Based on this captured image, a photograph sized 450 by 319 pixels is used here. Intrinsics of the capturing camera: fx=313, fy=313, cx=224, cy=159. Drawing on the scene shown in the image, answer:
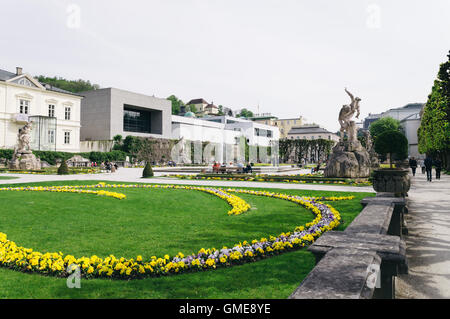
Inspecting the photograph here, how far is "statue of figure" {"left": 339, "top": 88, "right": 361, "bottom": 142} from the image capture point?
797 inches

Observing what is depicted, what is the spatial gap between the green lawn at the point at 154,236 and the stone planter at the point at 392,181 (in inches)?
38.9

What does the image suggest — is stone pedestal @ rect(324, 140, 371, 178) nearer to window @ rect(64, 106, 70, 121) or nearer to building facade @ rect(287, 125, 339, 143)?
window @ rect(64, 106, 70, 121)

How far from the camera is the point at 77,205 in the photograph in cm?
953

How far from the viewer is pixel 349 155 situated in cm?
1944

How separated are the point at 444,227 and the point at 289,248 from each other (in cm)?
412

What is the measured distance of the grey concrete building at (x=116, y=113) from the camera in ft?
171

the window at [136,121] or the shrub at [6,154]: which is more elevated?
the window at [136,121]

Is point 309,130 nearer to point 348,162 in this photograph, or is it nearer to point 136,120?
point 136,120

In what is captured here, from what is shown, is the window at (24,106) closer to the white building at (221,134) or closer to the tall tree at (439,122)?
the white building at (221,134)

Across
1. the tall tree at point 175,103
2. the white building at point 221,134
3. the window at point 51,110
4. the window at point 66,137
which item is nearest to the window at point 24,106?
the window at point 51,110

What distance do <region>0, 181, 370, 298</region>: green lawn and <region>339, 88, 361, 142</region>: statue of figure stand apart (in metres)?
10.6

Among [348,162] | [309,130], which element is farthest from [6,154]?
[309,130]
